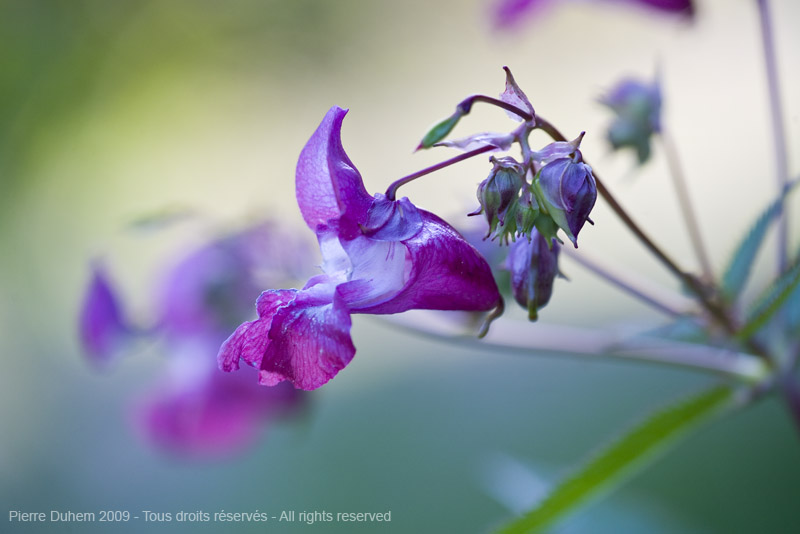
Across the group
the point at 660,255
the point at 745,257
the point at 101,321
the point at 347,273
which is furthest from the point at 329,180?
the point at 101,321

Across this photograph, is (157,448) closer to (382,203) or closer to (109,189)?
(382,203)

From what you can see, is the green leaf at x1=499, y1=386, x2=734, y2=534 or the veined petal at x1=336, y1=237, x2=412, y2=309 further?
the green leaf at x1=499, y1=386, x2=734, y2=534

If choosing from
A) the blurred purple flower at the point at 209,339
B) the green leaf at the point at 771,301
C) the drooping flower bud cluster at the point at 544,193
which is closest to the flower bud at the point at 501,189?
the drooping flower bud cluster at the point at 544,193

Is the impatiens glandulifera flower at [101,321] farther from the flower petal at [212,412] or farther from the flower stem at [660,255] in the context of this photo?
the flower stem at [660,255]

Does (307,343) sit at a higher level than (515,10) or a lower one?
lower

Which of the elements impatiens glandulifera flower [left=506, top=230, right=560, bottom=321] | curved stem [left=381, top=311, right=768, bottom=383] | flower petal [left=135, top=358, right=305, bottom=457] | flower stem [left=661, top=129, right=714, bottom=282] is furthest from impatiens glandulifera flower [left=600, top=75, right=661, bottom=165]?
flower petal [left=135, top=358, right=305, bottom=457]

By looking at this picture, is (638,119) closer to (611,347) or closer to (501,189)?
(611,347)

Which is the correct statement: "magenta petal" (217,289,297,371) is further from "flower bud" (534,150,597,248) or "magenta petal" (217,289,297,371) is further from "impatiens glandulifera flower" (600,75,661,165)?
"impatiens glandulifera flower" (600,75,661,165)
